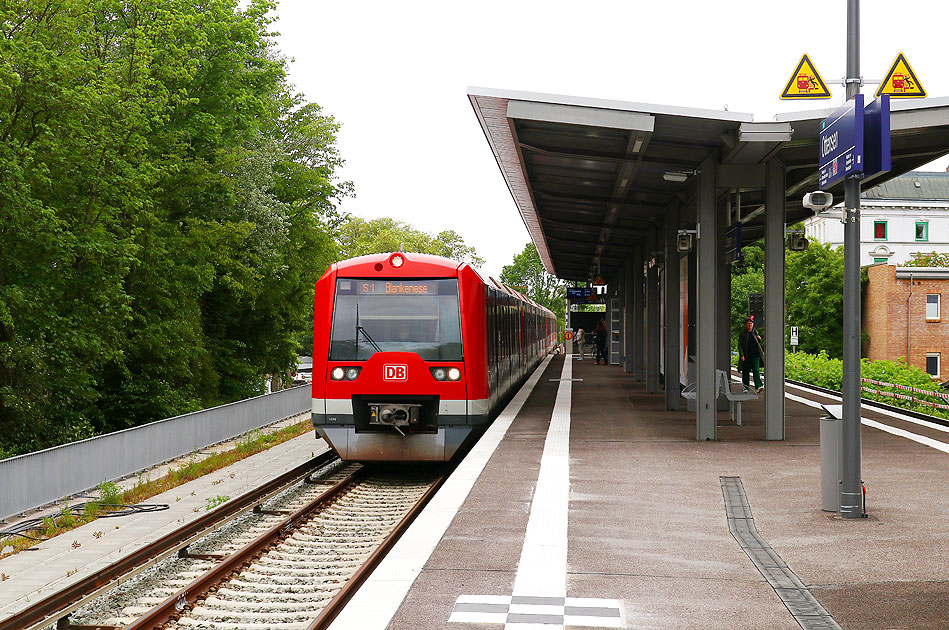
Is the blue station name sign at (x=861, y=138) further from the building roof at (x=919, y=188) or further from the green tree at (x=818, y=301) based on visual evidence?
the building roof at (x=919, y=188)

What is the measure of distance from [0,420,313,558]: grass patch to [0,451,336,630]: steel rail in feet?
3.73

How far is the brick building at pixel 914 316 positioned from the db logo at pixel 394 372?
128 ft

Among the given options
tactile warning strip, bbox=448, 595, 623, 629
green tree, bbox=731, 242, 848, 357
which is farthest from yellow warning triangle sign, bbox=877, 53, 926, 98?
green tree, bbox=731, 242, 848, 357

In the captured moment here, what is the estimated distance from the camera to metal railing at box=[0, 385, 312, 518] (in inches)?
496

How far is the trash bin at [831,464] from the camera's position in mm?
8484

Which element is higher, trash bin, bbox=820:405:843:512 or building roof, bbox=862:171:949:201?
building roof, bbox=862:171:949:201

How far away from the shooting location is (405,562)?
6.55m

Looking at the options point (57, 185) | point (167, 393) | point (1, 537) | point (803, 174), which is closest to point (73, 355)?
point (57, 185)

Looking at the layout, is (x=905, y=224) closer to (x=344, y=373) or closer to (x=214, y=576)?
(x=344, y=373)

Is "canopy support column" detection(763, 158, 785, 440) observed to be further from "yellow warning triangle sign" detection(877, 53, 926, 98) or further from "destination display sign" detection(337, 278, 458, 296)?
"destination display sign" detection(337, 278, 458, 296)

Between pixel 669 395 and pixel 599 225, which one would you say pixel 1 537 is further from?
pixel 599 225

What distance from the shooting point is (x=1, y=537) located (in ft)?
38.3

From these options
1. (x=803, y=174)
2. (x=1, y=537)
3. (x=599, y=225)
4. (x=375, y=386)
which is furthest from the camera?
(x=599, y=225)

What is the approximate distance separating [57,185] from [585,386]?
44.3 feet
